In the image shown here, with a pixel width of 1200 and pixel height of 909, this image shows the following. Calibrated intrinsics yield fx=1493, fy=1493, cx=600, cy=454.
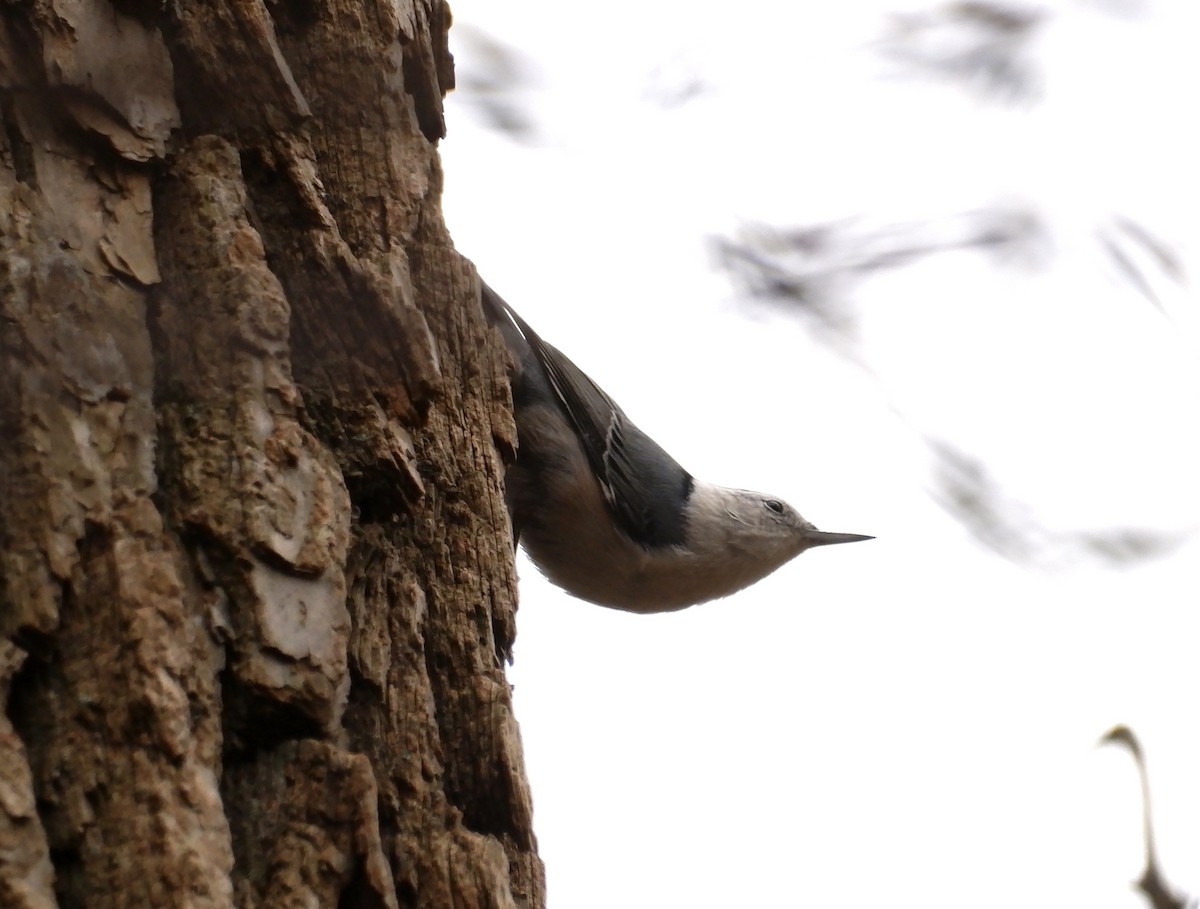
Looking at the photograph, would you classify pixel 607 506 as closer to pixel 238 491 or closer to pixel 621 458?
pixel 621 458

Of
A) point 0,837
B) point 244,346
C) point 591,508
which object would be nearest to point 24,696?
point 0,837

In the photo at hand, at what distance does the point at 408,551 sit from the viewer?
1.93 meters

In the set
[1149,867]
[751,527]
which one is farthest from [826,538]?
[1149,867]

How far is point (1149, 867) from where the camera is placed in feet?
3.76

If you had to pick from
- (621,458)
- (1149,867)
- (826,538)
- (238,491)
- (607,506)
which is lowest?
(1149,867)

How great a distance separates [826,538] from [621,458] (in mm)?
1049

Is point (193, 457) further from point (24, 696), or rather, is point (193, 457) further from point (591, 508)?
point (591, 508)

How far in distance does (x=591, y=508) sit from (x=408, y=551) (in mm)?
1620

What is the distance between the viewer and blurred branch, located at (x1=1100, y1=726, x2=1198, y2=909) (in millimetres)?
1099

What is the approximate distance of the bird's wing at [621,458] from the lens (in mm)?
3490

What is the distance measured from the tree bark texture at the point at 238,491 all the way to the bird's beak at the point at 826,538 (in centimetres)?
247

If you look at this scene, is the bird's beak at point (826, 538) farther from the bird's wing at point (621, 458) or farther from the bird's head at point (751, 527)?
the bird's wing at point (621, 458)

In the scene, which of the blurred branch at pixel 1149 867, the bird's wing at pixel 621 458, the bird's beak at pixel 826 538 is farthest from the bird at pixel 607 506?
the blurred branch at pixel 1149 867

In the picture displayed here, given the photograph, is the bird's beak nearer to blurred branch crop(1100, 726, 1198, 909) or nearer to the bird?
the bird
